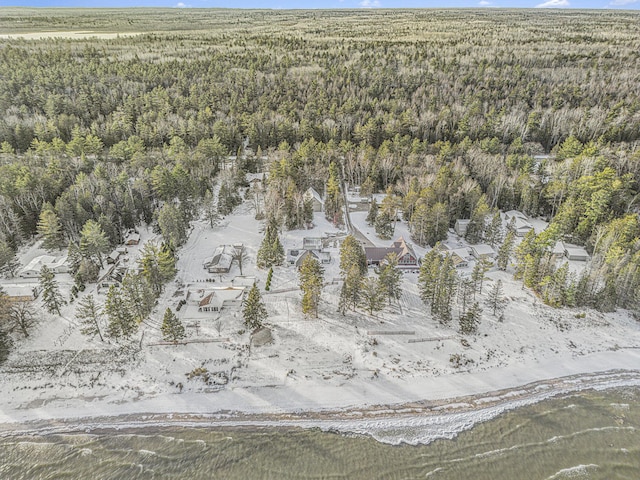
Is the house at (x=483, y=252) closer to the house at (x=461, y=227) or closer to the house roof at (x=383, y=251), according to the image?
the house at (x=461, y=227)

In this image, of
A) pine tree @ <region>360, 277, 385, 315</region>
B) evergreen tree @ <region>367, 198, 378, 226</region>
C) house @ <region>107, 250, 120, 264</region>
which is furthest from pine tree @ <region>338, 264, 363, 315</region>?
house @ <region>107, 250, 120, 264</region>

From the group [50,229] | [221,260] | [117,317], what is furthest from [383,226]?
[50,229]

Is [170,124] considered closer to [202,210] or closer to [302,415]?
[202,210]

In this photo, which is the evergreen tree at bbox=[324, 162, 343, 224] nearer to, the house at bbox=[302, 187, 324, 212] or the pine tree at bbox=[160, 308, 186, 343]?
the house at bbox=[302, 187, 324, 212]

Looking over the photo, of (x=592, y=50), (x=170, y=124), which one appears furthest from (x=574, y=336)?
(x=592, y=50)

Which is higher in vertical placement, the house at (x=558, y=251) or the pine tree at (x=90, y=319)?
the pine tree at (x=90, y=319)

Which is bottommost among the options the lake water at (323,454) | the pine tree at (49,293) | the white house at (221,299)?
the lake water at (323,454)

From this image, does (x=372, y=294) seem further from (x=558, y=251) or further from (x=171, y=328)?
(x=558, y=251)

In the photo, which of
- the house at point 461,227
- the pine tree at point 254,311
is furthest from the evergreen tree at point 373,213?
the pine tree at point 254,311
